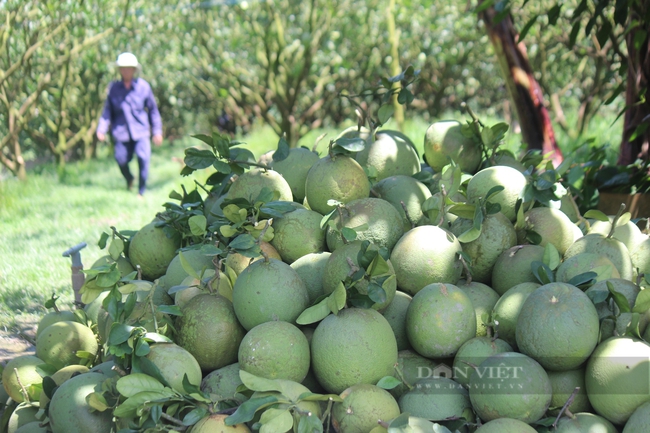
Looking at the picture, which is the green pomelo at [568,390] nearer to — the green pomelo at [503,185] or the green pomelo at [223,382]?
the green pomelo at [503,185]

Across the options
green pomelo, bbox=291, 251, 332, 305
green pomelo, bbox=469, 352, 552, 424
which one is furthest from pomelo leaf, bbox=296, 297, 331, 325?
green pomelo, bbox=469, 352, 552, 424

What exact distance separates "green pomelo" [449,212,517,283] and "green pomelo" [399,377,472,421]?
445mm

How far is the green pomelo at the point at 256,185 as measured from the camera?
6.61ft

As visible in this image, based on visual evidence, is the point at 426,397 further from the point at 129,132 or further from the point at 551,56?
the point at 551,56

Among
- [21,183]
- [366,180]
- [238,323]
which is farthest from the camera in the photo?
[21,183]

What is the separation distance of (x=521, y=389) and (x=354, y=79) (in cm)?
849

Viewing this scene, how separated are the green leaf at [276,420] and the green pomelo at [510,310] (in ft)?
2.07

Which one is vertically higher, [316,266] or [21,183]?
[316,266]

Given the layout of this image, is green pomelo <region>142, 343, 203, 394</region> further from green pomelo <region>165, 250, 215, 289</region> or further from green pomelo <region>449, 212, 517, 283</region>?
green pomelo <region>449, 212, 517, 283</region>

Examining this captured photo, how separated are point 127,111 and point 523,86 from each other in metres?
4.82

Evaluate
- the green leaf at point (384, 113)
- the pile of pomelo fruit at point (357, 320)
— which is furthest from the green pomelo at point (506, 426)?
the green leaf at point (384, 113)

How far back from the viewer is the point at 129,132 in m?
7.16

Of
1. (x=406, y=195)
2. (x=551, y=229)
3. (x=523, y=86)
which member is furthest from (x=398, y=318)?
(x=523, y=86)

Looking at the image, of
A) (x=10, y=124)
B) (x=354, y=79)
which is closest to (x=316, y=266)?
(x=10, y=124)
